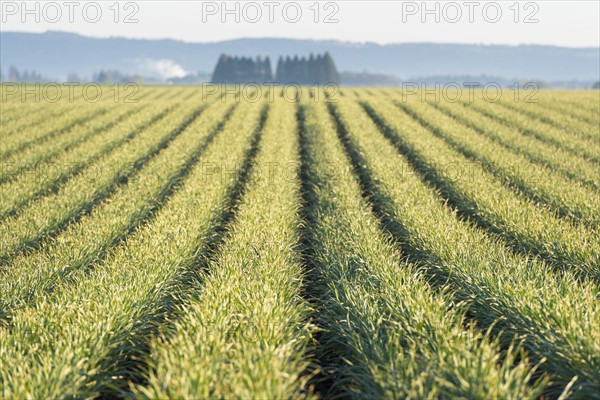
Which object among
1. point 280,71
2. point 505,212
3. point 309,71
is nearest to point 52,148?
point 505,212

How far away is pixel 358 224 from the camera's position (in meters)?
8.52

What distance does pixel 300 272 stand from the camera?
23.7 ft

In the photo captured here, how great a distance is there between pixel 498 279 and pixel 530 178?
23.7 feet

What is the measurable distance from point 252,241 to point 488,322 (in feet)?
11.8

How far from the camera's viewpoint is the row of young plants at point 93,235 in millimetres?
6539

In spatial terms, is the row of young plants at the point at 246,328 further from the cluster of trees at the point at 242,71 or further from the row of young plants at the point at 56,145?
the cluster of trees at the point at 242,71

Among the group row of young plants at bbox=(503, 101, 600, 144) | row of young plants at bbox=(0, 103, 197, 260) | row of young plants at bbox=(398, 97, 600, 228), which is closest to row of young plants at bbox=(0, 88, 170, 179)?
row of young plants at bbox=(0, 103, 197, 260)

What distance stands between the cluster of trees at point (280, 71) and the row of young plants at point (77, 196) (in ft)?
369

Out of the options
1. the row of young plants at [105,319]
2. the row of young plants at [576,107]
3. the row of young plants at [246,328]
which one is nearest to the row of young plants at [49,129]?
the row of young plants at [105,319]

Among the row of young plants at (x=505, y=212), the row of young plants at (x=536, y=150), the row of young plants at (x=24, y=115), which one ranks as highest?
the row of young plants at (x=24, y=115)

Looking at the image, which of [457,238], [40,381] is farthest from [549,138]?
[40,381]

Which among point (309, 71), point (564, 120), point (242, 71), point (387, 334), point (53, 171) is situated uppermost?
point (309, 71)

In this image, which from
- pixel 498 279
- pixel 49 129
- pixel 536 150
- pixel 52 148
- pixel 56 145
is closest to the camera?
pixel 498 279

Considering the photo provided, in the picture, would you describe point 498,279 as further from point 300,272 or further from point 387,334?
point 300,272
